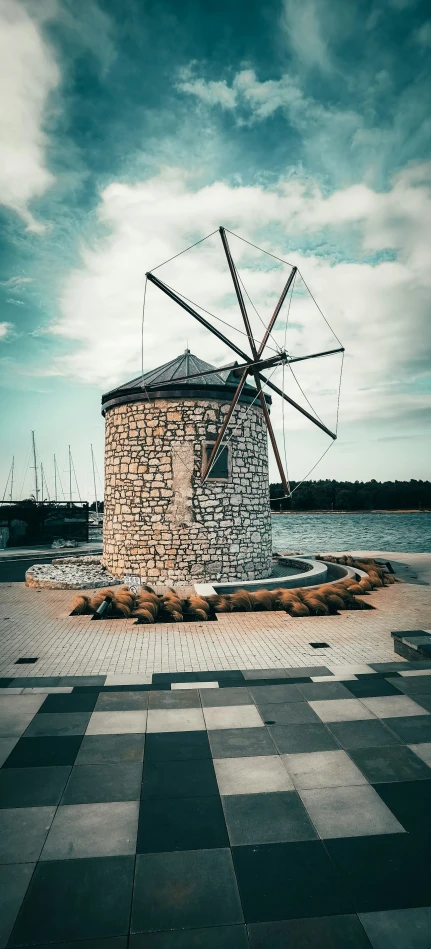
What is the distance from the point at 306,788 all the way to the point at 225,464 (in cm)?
1234

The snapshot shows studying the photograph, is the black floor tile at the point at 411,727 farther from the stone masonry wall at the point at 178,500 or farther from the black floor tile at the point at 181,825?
the stone masonry wall at the point at 178,500

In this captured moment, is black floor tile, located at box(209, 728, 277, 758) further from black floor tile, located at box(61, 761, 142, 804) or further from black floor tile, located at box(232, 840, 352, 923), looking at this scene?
black floor tile, located at box(232, 840, 352, 923)

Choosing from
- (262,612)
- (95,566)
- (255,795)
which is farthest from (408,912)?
(95,566)

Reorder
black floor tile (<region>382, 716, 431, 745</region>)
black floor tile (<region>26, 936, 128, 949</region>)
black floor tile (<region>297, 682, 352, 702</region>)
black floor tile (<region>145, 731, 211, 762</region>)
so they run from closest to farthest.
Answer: black floor tile (<region>26, 936, 128, 949</region>)
black floor tile (<region>145, 731, 211, 762</region>)
black floor tile (<region>382, 716, 431, 745</region>)
black floor tile (<region>297, 682, 352, 702</region>)

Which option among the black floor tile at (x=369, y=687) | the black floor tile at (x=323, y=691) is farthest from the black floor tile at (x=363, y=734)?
the black floor tile at (x=369, y=687)

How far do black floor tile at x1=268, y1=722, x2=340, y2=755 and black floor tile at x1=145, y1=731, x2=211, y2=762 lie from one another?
Result: 34.2 inches

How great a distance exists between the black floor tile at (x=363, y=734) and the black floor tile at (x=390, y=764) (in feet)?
0.37

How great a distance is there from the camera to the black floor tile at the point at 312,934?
123 inches

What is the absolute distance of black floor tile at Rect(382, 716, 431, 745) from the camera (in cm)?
577

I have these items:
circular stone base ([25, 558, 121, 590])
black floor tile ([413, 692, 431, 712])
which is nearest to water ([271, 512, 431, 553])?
circular stone base ([25, 558, 121, 590])

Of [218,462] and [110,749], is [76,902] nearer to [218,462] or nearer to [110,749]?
[110,749]

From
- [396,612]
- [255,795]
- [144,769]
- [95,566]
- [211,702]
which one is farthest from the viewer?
[95,566]

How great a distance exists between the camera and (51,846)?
13.1ft

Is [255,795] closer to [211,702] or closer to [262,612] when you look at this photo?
[211,702]
